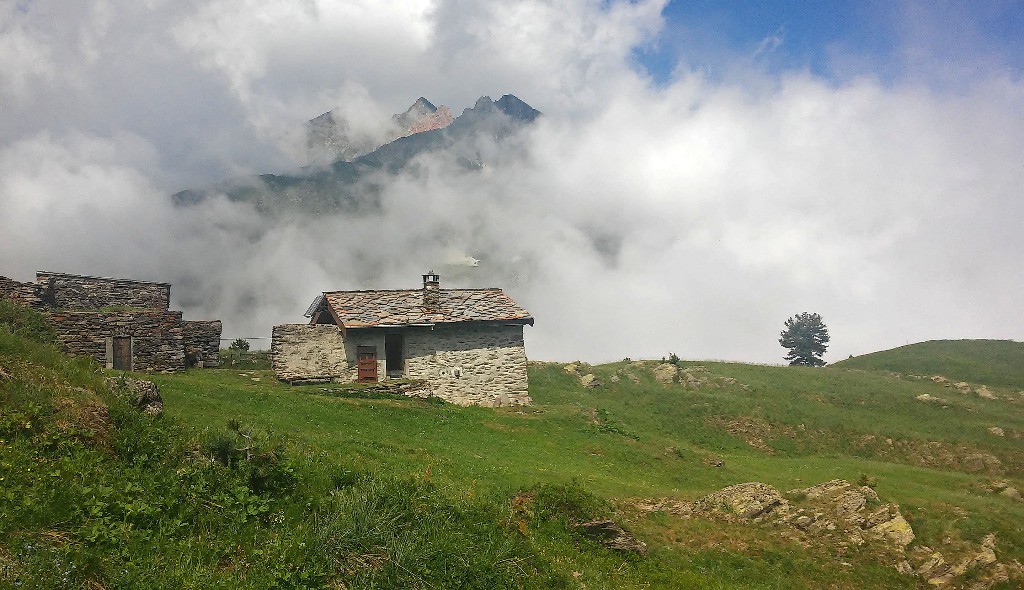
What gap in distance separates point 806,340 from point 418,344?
59.4 metres

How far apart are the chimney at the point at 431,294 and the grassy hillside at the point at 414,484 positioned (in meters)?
7.84

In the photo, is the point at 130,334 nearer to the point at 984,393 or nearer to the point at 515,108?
the point at 984,393

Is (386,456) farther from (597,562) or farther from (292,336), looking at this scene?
(292,336)

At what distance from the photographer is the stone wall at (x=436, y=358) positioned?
106 feet

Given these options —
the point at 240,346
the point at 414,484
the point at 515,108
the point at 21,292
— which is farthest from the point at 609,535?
the point at 515,108

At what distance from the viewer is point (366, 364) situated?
33.7m

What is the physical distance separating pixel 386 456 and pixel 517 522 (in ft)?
19.4

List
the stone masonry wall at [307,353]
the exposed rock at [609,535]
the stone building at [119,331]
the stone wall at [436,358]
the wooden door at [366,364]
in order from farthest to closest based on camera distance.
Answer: the wooden door at [366,364] < the stone wall at [436,358] < the stone masonry wall at [307,353] < the stone building at [119,331] < the exposed rock at [609,535]

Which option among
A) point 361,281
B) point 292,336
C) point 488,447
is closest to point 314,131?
point 361,281

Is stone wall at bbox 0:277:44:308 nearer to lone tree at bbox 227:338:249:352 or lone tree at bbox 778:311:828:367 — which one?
lone tree at bbox 227:338:249:352

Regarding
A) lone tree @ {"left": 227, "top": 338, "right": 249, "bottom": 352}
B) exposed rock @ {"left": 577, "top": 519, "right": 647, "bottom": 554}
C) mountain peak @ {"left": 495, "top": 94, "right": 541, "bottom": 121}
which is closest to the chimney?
lone tree @ {"left": 227, "top": 338, "right": 249, "bottom": 352}

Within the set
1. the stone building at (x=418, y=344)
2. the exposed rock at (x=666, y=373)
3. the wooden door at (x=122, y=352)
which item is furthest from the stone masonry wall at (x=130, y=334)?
the exposed rock at (x=666, y=373)

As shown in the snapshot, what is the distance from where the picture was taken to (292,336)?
32.2m

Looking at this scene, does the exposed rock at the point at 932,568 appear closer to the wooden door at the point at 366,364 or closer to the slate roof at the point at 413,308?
the slate roof at the point at 413,308
